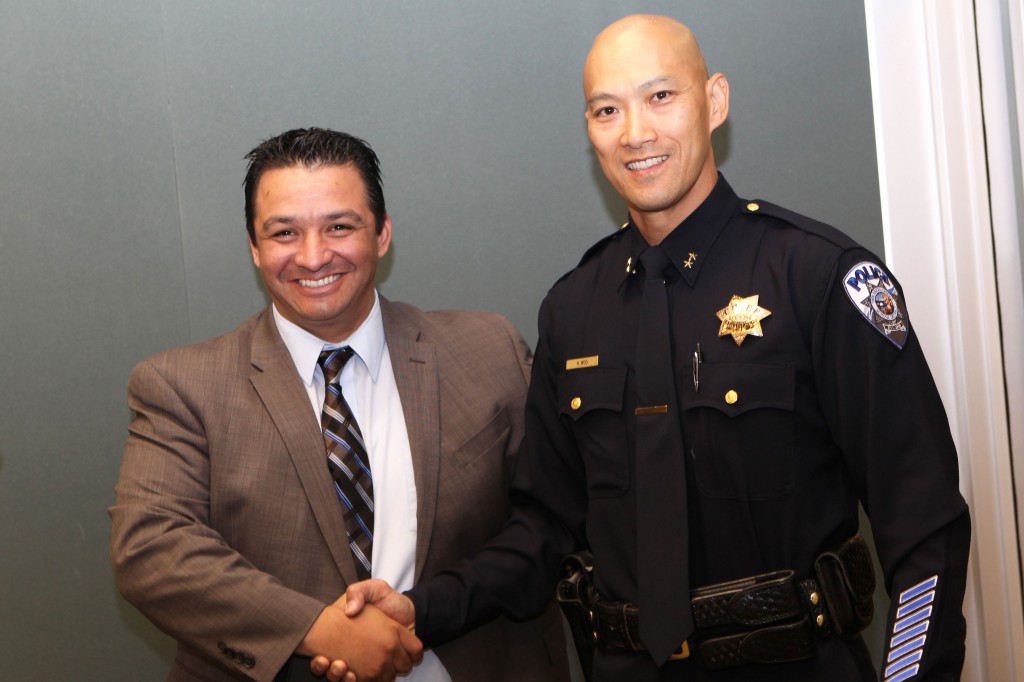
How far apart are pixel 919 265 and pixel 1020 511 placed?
0.64m

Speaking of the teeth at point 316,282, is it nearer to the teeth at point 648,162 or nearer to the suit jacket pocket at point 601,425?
the suit jacket pocket at point 601,425

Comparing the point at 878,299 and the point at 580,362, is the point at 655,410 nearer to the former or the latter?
the point at 580,362

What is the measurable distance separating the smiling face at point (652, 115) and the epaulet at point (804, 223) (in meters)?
0.09

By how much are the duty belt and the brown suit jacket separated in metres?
0.57

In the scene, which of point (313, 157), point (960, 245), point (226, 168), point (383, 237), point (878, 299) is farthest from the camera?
point (226, 168)

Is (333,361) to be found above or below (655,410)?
above

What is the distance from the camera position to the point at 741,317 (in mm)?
1728

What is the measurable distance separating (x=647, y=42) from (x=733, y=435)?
693 mm

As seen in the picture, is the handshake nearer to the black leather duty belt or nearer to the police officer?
the police officer

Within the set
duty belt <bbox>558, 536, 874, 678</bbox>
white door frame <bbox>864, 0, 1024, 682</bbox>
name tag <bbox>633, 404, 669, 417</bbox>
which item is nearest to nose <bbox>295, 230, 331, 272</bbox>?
name tag <bbox>633, 404, 669, 417</bbox>

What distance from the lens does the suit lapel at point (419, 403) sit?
2043 mm

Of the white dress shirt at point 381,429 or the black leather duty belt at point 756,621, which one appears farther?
the white dress shirt at point 381,429

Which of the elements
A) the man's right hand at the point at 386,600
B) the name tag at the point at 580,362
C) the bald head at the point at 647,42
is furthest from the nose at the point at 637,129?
the man's right hand at the point at 386,600

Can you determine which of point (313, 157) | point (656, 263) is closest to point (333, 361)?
point (313, 157)
